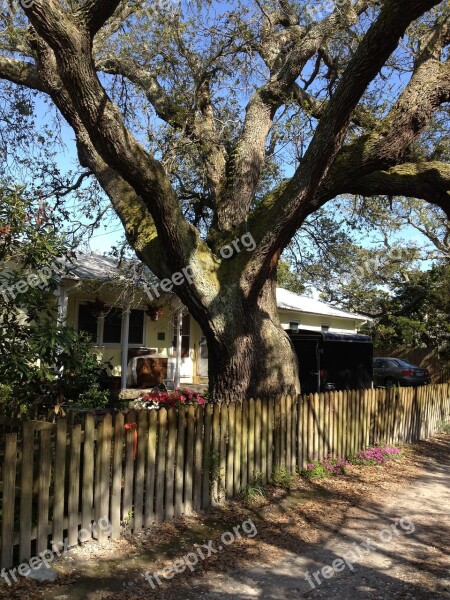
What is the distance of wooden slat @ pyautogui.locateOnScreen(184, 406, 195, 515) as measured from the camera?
591cm

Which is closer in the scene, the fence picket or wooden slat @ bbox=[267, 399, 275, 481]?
the fence picket

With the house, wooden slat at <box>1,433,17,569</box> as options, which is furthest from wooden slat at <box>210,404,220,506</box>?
the house

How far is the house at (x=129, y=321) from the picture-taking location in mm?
12102

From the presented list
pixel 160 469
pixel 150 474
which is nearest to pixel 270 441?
pixel 160 469

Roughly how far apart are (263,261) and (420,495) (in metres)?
3.95

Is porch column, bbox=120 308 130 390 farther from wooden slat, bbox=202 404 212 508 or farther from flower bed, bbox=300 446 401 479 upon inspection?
wooden slat, bbox=202 404 212 508

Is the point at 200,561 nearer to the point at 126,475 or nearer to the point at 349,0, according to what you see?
the point at 126,475

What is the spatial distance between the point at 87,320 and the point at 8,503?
11.0 metres

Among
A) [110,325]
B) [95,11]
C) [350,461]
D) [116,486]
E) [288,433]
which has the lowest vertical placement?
[350,461]

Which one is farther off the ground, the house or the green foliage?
the green foliage

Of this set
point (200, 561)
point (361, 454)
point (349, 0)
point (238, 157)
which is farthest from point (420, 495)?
point (349, 0)

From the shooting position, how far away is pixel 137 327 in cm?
1666

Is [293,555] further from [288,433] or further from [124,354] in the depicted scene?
[124,354]

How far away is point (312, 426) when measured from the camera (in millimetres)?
8164
